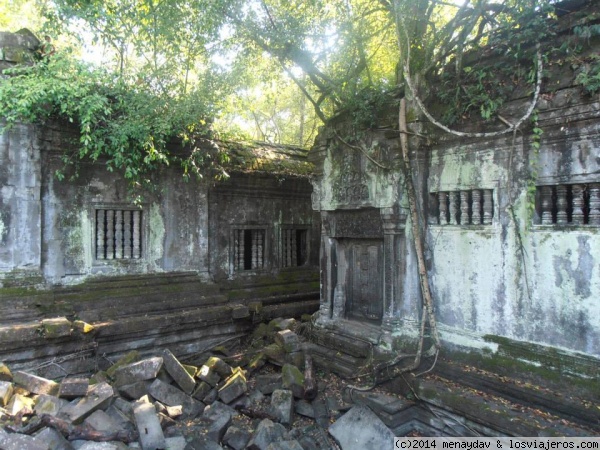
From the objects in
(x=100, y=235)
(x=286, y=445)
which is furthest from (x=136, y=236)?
(x=286, y=445)

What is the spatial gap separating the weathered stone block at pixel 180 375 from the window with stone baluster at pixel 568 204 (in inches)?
179

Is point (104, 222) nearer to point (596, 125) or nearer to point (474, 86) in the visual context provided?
point (474, 86)

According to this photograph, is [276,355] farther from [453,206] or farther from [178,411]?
[453,206]

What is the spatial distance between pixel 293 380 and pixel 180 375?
59.0 inches

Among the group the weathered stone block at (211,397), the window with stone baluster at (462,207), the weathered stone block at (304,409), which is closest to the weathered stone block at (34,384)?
the weathered stone block at (211,397)

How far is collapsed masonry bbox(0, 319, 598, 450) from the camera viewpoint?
13.8ft

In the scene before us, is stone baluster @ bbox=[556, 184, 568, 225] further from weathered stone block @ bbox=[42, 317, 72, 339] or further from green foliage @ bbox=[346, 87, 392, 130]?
weathered stone block @ bbox=[42, 317, 72, 339]

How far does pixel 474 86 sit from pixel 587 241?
2.03 meters

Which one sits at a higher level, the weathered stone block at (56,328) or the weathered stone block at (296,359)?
the weathered stone block at (56,328)

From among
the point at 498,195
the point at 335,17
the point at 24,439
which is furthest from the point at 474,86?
the point at 24,439

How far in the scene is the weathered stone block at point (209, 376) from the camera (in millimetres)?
5590

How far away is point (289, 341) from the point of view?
638 centimetres

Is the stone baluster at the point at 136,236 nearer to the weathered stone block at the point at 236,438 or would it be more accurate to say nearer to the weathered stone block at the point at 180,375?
the weathered stone block at the point at 180,375

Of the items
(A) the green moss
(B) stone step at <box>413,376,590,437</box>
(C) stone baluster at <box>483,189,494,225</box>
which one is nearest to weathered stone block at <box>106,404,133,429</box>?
(B) stone step at <box>413,376,590,437</box>
